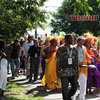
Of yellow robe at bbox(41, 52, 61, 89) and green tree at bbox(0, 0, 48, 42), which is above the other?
green tree at bbox(0, 0, 48, 42)

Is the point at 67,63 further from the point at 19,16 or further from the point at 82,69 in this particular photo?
the point at 19,16

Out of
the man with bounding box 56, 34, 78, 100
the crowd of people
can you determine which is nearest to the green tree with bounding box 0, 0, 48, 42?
the crowd of people

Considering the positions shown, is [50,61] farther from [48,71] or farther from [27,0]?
[27,0]

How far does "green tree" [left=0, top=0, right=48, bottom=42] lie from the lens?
9289 mm

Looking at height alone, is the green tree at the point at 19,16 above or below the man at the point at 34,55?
above

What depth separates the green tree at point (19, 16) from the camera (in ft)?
30.5

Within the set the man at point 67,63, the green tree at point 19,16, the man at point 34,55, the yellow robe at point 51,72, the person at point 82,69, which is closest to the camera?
the man at point 67,63

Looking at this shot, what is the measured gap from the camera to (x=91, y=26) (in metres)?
53.2

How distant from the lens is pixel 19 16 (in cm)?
1298

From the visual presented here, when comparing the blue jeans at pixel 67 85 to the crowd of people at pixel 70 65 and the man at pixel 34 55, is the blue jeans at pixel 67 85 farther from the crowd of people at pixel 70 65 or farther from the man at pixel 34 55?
the man at pixel 34 55

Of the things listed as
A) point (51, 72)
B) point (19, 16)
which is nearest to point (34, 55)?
point (19, 16)

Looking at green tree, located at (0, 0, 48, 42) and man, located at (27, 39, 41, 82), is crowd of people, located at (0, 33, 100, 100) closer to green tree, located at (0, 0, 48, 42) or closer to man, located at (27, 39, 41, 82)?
man, located at (27, 39, 41, 82)

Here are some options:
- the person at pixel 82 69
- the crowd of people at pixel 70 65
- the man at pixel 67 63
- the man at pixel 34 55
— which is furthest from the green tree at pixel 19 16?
the man at pixel 67 63

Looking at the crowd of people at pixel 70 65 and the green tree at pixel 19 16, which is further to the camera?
the green tree at pixel 19 16
